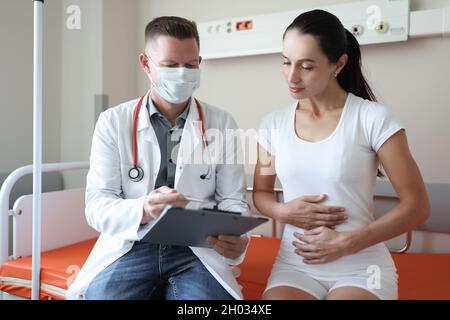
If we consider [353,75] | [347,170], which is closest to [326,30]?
[353,75]

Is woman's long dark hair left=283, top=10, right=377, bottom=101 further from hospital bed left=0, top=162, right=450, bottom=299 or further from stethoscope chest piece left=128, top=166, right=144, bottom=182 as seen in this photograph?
hospital bed left=0, top=162, right=450, bottom=299

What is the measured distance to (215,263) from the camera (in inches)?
53.2

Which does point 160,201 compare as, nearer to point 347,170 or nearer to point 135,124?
point 135,124

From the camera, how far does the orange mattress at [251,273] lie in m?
1.55

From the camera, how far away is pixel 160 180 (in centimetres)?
143

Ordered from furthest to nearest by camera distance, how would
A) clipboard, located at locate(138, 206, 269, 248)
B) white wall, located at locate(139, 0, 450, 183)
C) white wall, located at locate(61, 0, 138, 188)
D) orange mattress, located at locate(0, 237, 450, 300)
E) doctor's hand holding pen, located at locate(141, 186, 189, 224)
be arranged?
white wall, located at locate(61, 0, 138, 188) → white wall, located at locate(139, 0, 450, 183) → orange mattress, located at locate(0, 237, 450, 300) → doctor's hand holding pen, located at locate(141, 186, 189, 224) → clipboard, located at locate(138, 206, 269, 248)

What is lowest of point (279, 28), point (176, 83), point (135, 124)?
point (135, 124)

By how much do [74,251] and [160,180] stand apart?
0.78 metres

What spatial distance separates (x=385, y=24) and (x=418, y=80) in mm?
303

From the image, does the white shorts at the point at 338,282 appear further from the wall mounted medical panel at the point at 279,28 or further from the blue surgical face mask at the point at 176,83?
the wall mounted medical panel at the point at 279,28

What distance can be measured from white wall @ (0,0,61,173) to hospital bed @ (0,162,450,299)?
0.58 meters

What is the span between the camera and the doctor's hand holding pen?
3.73 ft

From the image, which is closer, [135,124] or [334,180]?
[334,180]

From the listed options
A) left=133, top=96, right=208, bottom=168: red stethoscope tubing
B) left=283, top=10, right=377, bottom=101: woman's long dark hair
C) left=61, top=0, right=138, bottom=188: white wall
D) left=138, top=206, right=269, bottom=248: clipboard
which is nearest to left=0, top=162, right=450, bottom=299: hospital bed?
left=138, top=206, right=269, bottom=248: clipboard
